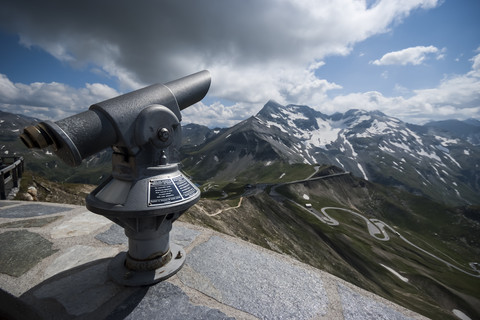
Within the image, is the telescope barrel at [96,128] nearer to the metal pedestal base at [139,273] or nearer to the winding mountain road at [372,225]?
the metal pedestal base at [139,273]

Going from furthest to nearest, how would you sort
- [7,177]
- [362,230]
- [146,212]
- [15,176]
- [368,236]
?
1. [362,230]
2. [368,236]
3. [15,176]
4. [7,177]
5. [146,212]

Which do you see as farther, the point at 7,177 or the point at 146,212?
the point at 7,177

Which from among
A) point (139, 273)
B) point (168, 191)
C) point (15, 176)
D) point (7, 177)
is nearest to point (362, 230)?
point (15, 176)

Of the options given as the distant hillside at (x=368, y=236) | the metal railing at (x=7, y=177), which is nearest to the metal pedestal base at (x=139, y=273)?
the metal railing at (x=7, y=177)

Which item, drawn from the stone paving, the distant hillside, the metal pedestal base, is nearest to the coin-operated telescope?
the metal pedestal base

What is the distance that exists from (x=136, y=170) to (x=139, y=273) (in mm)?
1497

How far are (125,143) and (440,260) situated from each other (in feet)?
435

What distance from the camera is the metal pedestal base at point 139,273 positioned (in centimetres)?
338

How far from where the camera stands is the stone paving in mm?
3072

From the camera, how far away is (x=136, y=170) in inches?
136

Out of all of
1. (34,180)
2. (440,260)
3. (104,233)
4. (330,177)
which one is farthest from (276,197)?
(104,233)

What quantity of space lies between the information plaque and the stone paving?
48.1 inches

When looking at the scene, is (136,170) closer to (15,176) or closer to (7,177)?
(7,177)

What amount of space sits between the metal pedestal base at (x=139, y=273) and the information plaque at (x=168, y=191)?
43.8 inches
